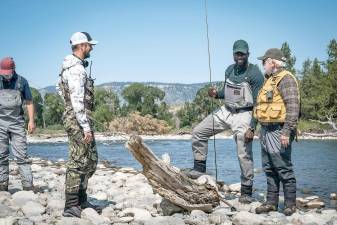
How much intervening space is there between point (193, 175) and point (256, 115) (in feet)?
5.13

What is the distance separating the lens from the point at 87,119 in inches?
224

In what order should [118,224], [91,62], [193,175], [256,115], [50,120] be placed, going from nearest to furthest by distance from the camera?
[118,224] < [91,62] < [256,115] < [193,175] < [50,120]

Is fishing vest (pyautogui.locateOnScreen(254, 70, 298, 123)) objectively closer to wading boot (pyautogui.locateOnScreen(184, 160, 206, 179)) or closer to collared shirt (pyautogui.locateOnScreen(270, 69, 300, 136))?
collared shirt (pyautogui.locateOnScreen(270, 69, 300, 136))

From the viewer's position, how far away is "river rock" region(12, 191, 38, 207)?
6289 mm

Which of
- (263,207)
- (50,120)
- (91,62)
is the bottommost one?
(50,120)

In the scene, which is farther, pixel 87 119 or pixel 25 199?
pixel 25 199

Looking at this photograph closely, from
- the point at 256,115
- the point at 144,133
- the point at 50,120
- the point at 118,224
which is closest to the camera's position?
the point at 118,224

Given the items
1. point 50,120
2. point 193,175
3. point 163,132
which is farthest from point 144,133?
point 193,175

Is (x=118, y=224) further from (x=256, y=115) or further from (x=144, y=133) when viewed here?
(x=144, y=133)

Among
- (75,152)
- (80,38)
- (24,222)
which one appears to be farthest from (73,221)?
(80,38)

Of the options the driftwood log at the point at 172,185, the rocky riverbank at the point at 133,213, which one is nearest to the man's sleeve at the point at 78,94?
the driftwood log at the point at 172,185

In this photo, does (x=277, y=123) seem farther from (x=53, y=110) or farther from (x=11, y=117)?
(x=53, y=110)

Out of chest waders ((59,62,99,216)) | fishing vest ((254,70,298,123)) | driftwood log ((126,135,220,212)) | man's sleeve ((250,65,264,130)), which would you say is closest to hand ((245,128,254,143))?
man's sleeve ((250,65,264,130))

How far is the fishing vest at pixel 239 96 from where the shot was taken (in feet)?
22.2
